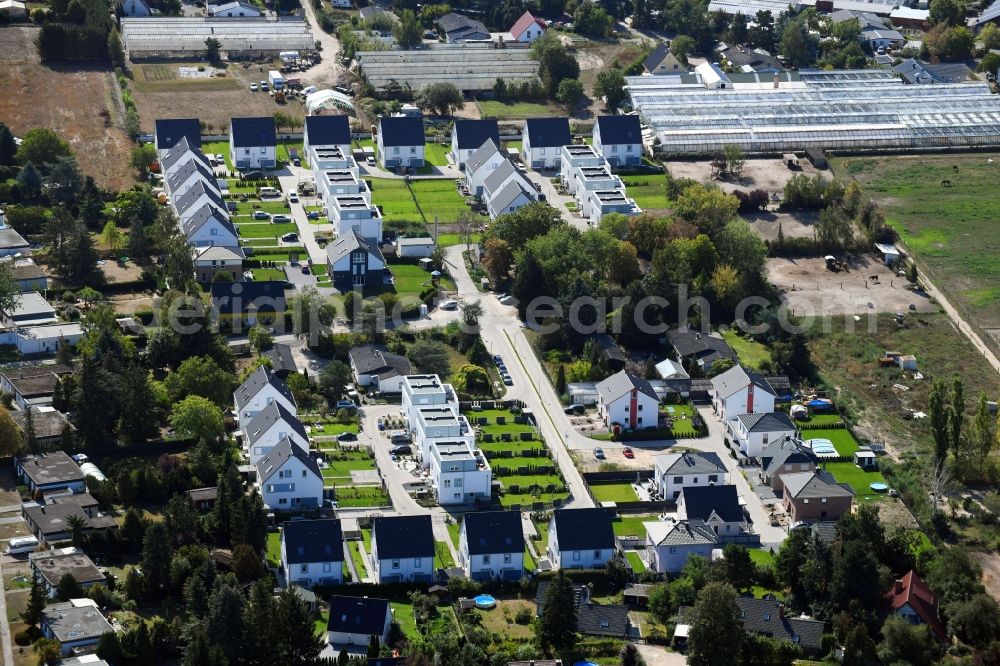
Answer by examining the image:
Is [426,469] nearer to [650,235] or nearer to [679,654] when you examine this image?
[679,654]

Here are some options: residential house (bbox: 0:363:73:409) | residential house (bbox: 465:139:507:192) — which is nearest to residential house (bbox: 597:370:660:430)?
residential house (bbox: 0:363:73:409)

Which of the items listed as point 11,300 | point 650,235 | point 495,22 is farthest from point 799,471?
point 495,22

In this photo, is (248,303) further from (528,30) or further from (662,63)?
(528,30)

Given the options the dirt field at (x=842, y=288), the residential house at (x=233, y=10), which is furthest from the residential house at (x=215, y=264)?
the residential house at (x=233, y=10)

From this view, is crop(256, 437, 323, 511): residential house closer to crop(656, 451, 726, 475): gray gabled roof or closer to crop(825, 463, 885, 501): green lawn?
crop(656, 451, 726, 475): gray gabled roof

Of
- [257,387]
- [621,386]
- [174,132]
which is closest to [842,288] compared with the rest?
[621,386]

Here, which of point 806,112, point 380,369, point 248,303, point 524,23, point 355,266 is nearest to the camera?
point 380,369
